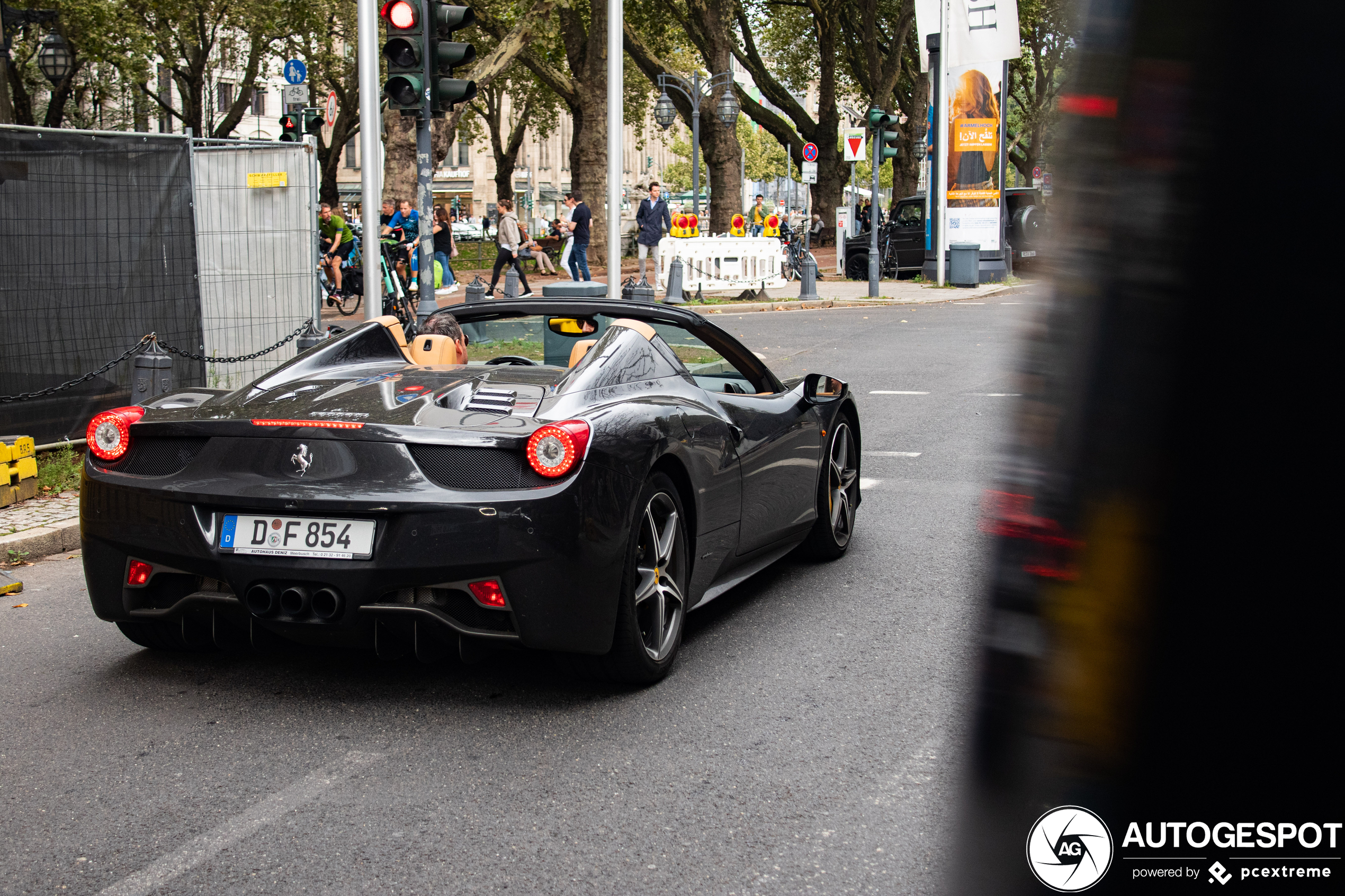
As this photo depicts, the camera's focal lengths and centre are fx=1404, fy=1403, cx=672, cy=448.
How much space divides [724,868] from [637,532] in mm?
1424

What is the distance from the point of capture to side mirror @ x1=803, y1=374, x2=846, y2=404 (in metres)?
6.25

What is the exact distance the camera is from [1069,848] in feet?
4.14

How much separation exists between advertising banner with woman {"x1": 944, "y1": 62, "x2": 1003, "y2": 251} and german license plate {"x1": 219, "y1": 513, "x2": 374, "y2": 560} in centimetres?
2682

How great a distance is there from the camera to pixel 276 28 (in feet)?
131

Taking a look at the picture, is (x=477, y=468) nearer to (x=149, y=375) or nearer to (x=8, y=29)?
(x=149, y=375)

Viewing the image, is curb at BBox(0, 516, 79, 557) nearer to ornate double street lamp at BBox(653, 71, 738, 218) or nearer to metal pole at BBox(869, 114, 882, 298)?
metal pole at BBox(869, 114, 882, 298)

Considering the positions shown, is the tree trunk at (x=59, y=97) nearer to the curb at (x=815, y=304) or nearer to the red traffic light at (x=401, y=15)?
the curb at (x=815, y=304)

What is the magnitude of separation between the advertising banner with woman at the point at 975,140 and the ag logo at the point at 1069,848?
29.3 m

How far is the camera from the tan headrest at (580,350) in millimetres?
4984

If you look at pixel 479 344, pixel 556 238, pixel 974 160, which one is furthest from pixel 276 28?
pixel 479 344

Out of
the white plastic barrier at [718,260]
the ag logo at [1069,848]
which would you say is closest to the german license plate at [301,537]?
the ag logo at [1069,848]

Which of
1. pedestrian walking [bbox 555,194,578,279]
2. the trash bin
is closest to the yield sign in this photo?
the trash bin

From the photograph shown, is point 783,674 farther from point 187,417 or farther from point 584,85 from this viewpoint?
point 584,85

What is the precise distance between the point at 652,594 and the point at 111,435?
6.01 ft
